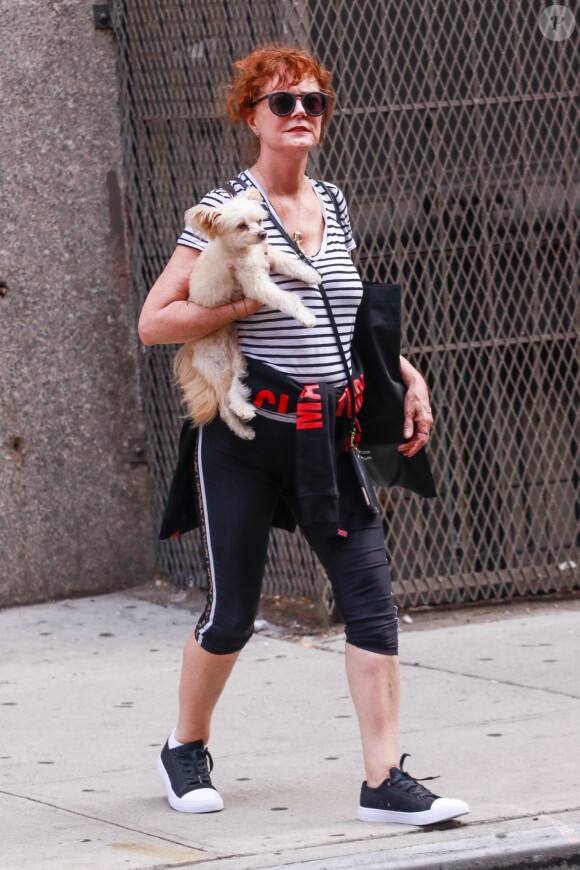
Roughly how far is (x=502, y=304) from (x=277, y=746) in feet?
8.95

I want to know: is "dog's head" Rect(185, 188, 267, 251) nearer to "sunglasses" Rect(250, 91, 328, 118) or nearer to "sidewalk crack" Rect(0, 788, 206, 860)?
"sunglasses" Rect(250, 91, 328, 118)

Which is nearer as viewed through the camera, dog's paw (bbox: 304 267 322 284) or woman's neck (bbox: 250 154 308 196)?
dog's paw (bbox: 304 267 322 284)

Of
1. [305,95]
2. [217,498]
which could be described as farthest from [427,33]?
[217,498]

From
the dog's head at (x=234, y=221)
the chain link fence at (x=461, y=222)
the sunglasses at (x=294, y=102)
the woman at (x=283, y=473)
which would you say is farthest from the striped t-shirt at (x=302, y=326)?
the chain link fence at (x=461, y=222)

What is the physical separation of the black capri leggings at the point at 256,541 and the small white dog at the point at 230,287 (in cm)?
8

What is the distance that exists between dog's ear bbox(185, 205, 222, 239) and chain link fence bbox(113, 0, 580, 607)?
2724mm

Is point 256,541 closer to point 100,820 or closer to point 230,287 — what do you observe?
point 230,287

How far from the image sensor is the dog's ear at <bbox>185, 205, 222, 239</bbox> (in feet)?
12.9

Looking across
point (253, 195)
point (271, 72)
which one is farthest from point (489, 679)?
point (271, 72)

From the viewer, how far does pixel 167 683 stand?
19.7ft

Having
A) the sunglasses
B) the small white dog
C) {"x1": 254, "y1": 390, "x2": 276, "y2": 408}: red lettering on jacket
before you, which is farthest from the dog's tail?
the sunglasses

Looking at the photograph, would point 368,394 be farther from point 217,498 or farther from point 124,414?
point 124,414

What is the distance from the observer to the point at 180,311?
4.04 m

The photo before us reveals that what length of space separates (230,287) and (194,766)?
1408 mm
